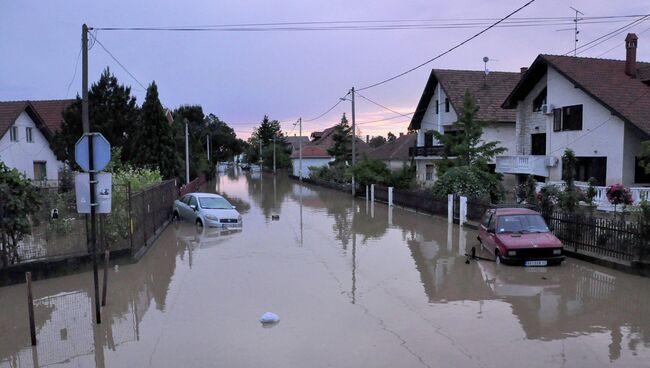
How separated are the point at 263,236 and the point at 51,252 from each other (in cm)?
748

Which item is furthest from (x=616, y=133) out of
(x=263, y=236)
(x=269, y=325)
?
(x=269, y=325)

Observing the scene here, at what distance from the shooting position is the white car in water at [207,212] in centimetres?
1986

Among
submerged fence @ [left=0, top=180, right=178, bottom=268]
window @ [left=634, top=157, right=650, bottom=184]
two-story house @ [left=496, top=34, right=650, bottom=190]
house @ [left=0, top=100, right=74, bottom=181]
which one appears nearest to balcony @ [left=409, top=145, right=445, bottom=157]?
two-story house @ [left=496, top=34, right=650, bottom=190]

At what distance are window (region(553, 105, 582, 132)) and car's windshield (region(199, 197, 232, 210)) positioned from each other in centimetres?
1685

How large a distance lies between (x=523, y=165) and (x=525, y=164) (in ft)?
0.65

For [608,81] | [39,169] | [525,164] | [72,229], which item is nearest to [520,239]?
[72,229]

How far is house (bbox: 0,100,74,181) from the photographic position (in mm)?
28656

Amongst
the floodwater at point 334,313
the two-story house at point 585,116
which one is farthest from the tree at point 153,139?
Answer: the two-story house at point 585,116

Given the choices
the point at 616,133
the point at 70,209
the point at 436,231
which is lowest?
the point at 436,231

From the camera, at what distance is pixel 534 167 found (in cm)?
2736

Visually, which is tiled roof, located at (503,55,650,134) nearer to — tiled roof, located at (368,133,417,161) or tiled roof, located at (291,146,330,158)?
tiled roof, located at (368,133,417,161)

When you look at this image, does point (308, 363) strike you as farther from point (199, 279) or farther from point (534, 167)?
point (534, 167)

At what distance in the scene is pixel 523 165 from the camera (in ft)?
92.6

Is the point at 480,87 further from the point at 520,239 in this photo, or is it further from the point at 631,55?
the point at 520,239
